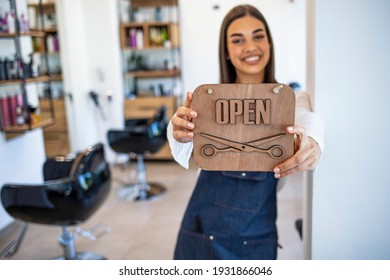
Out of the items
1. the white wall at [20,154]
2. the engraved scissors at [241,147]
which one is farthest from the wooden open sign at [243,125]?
the white wall at [20,154]

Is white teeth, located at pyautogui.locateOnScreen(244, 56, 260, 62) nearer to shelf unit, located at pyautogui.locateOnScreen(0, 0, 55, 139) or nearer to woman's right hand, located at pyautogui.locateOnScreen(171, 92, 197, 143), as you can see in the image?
woman's right hand, located at pyautogui.locateOnScreen(171, 92, 197, 143)

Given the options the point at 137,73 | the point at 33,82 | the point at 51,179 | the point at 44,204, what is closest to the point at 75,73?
the point at 137,73

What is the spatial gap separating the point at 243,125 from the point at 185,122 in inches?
3.9

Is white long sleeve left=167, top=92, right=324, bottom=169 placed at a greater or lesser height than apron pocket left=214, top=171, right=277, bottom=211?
greater

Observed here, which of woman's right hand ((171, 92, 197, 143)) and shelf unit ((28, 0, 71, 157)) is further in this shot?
shelf unit ((28, 0, 71, 157))

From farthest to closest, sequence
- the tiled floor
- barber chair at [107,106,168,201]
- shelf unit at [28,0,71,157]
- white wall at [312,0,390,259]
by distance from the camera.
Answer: barber chair at [107,106,168,201] → shelf unit at [28,0,71,157] → the tiled floor → white wall at [312,0,390,259]

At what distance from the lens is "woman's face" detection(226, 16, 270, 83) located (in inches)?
32.5

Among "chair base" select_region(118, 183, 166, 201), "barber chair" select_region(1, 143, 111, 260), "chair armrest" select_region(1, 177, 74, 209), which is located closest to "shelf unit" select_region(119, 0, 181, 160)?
"chair base" select_region(118, 183, 166, 201)

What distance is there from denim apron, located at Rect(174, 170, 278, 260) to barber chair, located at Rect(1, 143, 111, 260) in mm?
994

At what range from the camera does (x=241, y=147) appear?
2.15 ft

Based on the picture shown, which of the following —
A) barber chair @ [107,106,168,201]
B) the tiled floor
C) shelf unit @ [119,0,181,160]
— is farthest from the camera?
shelf unit @ [119,0,181,160]

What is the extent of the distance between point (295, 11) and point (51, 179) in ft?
5.21

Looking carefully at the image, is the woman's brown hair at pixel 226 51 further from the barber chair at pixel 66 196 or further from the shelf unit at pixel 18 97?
the shelf unit at pixel 18 97
